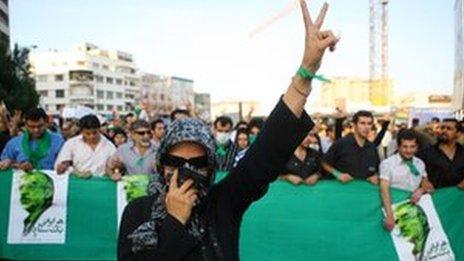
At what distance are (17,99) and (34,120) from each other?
36.5 m

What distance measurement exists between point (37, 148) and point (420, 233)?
4.46 meters

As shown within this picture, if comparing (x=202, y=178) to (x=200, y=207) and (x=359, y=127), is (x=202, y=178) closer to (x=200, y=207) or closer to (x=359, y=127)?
(x=200, y=207)

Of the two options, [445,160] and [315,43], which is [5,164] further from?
[315,43]

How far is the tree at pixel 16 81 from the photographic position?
40031mm

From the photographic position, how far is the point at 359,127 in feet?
22.7

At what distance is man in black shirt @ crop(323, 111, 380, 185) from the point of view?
6.68m

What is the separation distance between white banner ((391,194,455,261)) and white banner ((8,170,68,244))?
379cm

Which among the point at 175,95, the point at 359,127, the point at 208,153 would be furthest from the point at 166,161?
the point at 175,95

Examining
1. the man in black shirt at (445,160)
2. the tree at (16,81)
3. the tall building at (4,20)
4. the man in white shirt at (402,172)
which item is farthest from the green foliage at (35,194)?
the tall building at (4,20)

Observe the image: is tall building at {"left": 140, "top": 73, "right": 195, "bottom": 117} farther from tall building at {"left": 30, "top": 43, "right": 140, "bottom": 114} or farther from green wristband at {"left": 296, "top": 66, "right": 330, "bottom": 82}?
green wristband at {"left": 296, "top": 66, "right": 330, "bottom": 82}

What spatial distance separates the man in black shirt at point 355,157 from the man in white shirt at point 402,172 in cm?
34

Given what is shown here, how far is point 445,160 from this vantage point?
689cm

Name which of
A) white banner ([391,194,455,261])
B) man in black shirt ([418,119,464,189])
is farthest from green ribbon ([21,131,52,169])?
man in black shirt ([418,119,464,189])

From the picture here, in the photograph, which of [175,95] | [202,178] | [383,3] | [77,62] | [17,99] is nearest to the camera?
[202,178]
